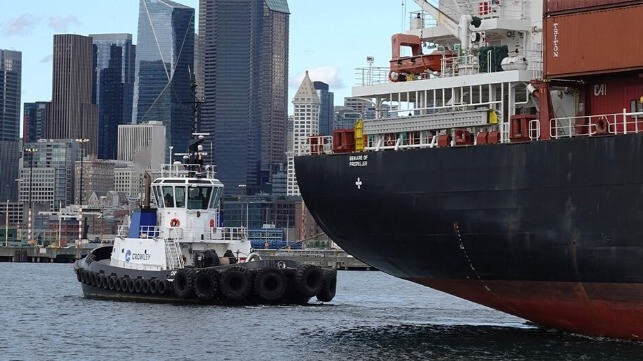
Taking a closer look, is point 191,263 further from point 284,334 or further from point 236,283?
point 284,334

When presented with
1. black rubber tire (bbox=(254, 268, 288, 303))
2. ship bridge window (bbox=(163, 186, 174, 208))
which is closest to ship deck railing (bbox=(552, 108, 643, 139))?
black rubber tire (bbox=(254, 268, 288, 303))

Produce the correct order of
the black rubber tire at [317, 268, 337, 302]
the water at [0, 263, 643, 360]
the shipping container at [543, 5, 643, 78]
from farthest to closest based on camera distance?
the black rubber tire at [317, 268, 337, 302] → the water at [0, 263, 643, 360] → the shipping container at [543, 5, 643, 78]

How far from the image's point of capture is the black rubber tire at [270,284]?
51906 millimetres

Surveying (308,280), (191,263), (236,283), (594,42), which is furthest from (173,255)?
(594,42)

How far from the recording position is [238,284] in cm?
5194

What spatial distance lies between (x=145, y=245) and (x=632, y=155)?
88.6 feet

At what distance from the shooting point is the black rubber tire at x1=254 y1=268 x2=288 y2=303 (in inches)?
2044

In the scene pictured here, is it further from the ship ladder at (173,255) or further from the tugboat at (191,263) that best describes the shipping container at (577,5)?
the ship ladder at (173,255)

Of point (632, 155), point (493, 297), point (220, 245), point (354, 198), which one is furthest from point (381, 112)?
point (220, 245)

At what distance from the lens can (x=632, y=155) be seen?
3353 cm

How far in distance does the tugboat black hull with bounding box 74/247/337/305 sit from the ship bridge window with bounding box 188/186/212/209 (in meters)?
3.65

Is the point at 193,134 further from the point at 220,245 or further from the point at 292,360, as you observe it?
the point at 292,360

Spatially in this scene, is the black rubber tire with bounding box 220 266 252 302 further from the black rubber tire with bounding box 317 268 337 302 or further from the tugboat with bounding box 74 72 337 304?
the black rubber tire with bounding box 317 268 337 302

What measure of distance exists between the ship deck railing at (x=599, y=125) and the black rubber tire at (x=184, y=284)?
19.7 meters
